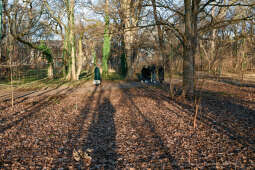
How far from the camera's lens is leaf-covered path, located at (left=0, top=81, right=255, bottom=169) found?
13.9 feet

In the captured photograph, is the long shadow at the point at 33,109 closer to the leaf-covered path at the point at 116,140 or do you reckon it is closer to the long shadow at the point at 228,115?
the leaf-covered path at the point at 116,140

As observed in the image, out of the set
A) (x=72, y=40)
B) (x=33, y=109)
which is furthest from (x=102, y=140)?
(x=72, y=40)

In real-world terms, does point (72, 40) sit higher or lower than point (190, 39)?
higher

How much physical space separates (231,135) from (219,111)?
279 cm

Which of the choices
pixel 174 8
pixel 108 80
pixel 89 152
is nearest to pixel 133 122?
pixel 89 152

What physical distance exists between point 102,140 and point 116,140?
370 millimetres

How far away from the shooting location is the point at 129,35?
709 inches

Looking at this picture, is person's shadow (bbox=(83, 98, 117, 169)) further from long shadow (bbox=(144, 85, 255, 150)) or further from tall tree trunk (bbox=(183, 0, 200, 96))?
tall tree trunk (bbox=(183, 0, 200, 96))

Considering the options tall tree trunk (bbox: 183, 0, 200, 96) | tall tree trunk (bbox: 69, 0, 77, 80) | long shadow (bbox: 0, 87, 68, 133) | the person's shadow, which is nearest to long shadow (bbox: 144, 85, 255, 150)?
tall tree trunk (bbox: 183, 0, 200, 96)

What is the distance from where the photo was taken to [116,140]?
18.3ft

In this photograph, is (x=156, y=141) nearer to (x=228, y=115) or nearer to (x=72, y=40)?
(x=228, y=115)

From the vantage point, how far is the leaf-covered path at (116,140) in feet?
13.9

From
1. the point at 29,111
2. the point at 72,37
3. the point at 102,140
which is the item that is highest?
the point at 72,37

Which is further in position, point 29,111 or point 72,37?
point 72,37
